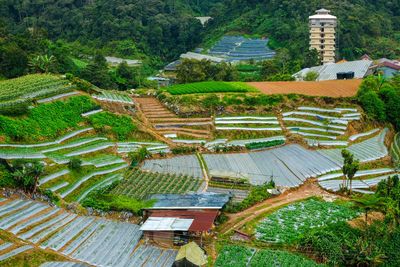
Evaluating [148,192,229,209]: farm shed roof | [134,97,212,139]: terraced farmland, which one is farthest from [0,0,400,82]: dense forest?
[148,192,229,209]: farm shed roof

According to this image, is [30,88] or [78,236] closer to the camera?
[78,236]

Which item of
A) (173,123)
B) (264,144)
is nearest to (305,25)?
(264,144)

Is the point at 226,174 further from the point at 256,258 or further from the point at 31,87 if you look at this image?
the point at 31,87

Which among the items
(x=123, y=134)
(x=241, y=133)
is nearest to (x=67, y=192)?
(x=123, y=134)

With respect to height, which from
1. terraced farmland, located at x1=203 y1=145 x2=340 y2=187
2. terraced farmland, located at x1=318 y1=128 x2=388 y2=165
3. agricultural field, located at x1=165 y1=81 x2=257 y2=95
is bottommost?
terraced farmland, located at x1=318 y1=128 x2=388 y2=165

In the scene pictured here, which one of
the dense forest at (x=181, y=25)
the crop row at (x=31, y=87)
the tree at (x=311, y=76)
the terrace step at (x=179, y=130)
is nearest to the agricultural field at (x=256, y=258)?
the terrace step at (x=179, y=130)

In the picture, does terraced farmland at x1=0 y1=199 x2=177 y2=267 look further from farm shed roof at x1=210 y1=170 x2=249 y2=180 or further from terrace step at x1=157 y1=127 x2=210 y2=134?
terrace step at x1=157 y1=127 x2=210 y2=134
